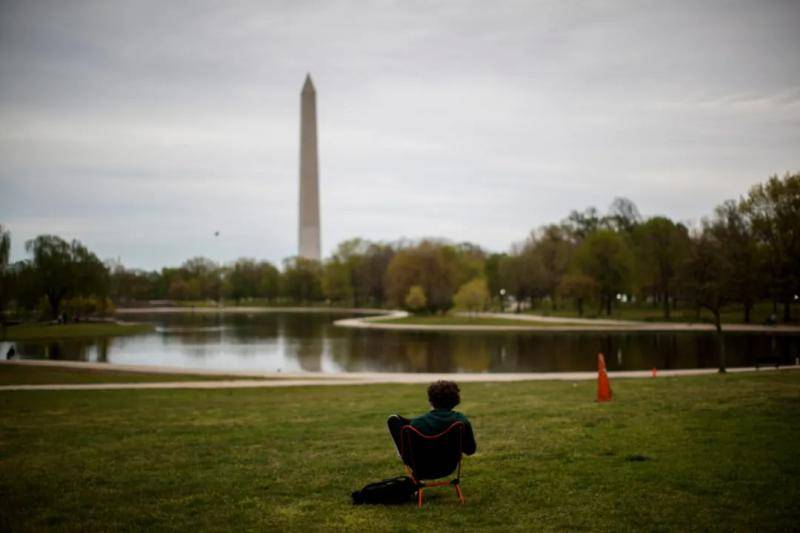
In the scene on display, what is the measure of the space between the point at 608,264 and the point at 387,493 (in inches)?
2768

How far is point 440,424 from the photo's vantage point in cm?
679

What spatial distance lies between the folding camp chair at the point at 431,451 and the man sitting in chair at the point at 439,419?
0.05 meters

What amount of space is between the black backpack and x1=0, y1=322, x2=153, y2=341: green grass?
168ft

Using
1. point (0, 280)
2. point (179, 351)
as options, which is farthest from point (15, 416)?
point (0, 280)

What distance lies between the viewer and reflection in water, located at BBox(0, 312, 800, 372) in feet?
111

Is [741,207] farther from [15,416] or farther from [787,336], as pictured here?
[15,416]

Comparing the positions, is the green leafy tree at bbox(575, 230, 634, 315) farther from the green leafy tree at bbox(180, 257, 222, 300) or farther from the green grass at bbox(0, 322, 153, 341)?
the green leafy tree at bbox(180, 257, 222, 300)

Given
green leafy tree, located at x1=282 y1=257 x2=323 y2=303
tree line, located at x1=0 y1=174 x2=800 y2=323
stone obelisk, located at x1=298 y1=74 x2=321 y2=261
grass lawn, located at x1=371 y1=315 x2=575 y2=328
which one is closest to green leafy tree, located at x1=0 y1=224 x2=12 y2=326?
tree line, located at x1=0 y1=174 x2=800 y2=323

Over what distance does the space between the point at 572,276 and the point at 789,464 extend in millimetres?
67805

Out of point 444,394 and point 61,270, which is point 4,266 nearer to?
point 61,270

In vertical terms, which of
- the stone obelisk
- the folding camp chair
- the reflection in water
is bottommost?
the reflection in water

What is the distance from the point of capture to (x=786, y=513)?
618 centimetres

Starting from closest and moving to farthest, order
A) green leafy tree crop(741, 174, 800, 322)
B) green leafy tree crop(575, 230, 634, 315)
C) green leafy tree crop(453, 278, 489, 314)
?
green leafy tree crop(741, 174, 800, 322) → green leafy tree crop(575, 230, 634, 315) → green leafy tree crop(453, 278, 489, 314)

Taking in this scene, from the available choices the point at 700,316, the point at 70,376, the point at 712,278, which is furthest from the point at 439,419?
the point at 700,316
